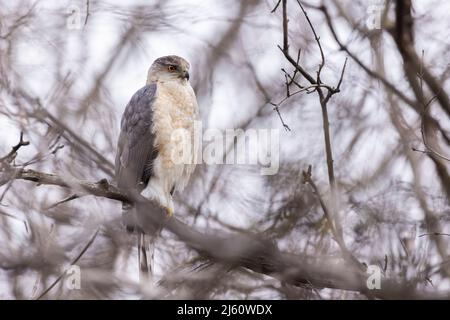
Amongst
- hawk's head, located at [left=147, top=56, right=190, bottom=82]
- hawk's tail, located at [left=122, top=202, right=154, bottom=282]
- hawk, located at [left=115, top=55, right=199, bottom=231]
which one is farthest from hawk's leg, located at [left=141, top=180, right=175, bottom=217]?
hawk's head, located at [left=147, top=56, right=190, bottom=82]

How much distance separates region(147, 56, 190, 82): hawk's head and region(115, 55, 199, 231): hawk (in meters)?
0.18

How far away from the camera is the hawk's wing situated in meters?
5.43

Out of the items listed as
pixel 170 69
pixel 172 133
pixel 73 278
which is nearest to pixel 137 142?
pixel 172 133

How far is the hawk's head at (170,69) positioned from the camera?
584 cm

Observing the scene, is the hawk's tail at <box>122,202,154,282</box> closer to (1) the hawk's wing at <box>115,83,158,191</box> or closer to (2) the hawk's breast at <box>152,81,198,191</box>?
(1) the hawk's wing at <box>115,83,158,191</box>

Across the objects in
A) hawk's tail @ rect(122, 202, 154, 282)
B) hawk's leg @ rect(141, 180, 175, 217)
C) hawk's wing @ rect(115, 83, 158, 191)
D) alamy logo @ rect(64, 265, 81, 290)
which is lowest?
alamy logo @ rect(64, 265, 81, 290)

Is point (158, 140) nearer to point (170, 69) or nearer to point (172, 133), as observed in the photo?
point (172, 133)

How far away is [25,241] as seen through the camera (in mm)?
3820

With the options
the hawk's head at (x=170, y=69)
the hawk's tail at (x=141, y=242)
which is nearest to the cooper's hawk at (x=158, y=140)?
the hawk's head at (x=170, y=69)

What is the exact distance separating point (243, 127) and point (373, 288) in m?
2.64

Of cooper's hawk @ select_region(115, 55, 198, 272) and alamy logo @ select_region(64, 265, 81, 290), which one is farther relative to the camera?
cooper's hawk @ select_region(115, 55, 198, 272)
